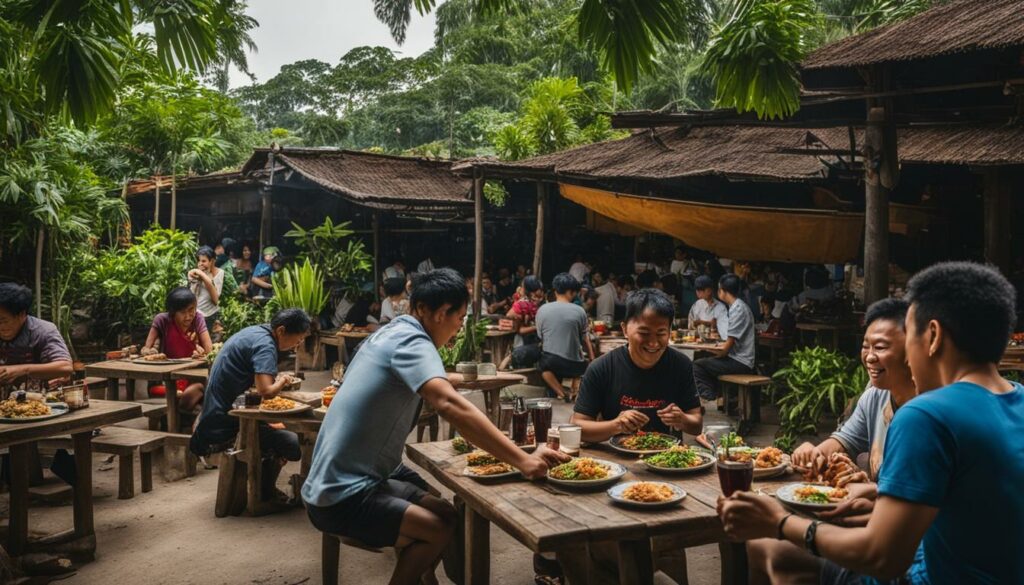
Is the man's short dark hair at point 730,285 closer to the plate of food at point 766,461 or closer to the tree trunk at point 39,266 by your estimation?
the plate of food at point 766,461

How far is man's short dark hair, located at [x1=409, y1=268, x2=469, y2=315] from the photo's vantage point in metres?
3.30

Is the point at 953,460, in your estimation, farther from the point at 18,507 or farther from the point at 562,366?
the point at 562,366

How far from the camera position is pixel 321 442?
3.26m

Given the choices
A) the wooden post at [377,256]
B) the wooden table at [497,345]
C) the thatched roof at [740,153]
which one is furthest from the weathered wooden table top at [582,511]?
the wooden post at [377,256]

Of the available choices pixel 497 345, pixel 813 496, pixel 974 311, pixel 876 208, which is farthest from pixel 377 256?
pixel 974 311

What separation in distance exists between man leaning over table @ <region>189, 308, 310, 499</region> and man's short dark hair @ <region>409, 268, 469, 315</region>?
2.19 metres

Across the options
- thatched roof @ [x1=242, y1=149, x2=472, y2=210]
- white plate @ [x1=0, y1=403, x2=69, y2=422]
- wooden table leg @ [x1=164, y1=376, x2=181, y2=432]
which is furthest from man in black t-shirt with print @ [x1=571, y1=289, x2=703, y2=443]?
thatched roof @ [x1=242, y1=149, x2=472, y2=210]

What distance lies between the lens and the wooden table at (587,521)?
8.49 ft

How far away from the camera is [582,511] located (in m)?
2.74

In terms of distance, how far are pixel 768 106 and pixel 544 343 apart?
17.2 feet

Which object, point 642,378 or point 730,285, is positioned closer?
point 642,378

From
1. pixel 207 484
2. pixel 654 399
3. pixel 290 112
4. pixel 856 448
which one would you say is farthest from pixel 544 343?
pixel 290 112

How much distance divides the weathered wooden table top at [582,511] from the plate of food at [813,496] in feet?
0.54

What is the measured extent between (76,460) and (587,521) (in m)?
3.61
